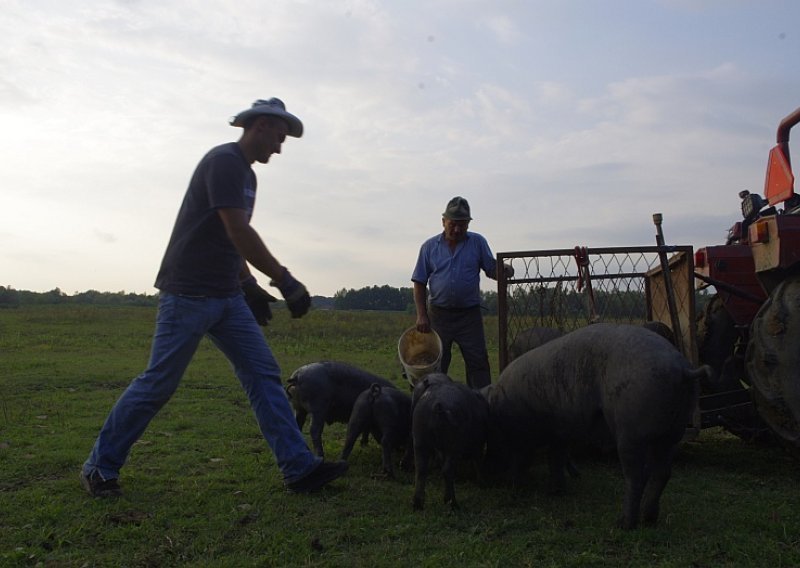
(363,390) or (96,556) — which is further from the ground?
(363,390)

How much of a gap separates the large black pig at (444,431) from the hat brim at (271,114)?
1.95 m

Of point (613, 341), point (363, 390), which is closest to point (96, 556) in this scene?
point (363, 390)

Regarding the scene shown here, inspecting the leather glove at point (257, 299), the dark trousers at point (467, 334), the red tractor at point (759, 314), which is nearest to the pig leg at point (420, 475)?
the leather glove at point (257, 299)

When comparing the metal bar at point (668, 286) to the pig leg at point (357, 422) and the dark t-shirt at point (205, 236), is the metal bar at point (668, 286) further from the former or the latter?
the dark t-shirt at point (205, 236)

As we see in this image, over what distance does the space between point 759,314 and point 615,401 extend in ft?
5.72

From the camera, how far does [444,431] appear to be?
14.5ft

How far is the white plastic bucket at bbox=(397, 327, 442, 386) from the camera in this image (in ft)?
21.0

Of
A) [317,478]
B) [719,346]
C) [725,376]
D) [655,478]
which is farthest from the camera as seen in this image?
[719,346]

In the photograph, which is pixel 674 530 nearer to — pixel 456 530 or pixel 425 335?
pixel 456 530

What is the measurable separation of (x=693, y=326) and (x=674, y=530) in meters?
2.03

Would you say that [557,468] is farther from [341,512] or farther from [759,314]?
[759,314]

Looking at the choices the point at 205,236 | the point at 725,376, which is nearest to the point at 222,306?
the point at 205,236

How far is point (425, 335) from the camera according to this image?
6688 millimetres

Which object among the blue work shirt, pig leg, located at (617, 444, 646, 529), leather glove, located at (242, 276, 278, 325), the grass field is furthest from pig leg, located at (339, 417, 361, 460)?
pig leg, located at (617, 444, 646, 529)
